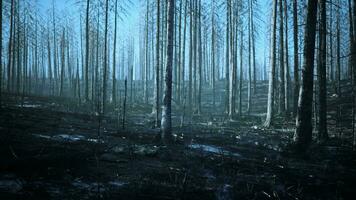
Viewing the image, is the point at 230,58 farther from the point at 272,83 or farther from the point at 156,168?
the point at 156,168

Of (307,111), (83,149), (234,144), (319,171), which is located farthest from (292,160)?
(83,149)

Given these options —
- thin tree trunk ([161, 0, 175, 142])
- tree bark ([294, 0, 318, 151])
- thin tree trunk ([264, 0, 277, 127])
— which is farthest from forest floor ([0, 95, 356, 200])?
thin tree trunk ([264, 0, 277, 127])

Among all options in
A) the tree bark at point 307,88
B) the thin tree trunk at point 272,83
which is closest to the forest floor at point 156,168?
the tree bark at point 307,88

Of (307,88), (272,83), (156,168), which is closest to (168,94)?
(156,168)

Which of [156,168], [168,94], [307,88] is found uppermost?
[307,88]

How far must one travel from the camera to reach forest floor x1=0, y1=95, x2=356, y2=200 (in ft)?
15.9

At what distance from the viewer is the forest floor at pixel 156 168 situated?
4.83 metres

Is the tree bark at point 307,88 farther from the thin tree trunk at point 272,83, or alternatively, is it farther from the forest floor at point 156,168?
the thin tree trunk at point 272,83

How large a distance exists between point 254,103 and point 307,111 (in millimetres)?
21130

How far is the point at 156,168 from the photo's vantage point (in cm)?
656

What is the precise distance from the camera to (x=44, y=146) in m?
7.21

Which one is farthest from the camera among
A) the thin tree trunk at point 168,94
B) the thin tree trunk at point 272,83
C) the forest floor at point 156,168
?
the thin tree trunk at point 272,83

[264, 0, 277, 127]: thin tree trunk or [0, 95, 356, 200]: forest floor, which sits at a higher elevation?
[264, 0, 277, 127]: thin tree trunk

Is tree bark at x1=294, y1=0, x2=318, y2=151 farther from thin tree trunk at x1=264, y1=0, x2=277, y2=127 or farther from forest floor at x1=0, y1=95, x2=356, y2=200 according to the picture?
thin tree trunk at x1=264, y1=0, x2=277, y2=127
